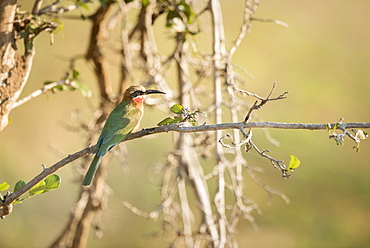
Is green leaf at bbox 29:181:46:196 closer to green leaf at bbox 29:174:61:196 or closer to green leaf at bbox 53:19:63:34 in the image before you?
green leaf at bbox 29:174:61:196

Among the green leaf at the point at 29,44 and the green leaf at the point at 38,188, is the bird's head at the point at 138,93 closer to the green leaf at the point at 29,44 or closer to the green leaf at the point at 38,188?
the green leaf at the point at 29,44

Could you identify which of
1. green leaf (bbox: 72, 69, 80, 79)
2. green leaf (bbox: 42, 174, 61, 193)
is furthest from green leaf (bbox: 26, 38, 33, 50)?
green leaf (bbox: 42, 174, 61, 193)

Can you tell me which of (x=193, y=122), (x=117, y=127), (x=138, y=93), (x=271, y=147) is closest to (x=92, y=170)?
(x=117, y=127)

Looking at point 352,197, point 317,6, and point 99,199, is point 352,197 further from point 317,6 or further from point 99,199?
point 99,199

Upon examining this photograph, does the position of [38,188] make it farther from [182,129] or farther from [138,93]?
[138,93]

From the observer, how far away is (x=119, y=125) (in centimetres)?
145

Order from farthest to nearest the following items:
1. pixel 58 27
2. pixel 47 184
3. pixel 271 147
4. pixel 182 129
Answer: pixel 271 147 < pixel 58 27 < pixel 47 184 < pixel 182 129

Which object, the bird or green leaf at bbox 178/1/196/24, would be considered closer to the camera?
the bird

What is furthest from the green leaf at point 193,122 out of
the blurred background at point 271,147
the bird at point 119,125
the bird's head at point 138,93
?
Answer: the blurred background at point 271,147

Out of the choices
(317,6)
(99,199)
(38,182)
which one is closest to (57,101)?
(99,199)

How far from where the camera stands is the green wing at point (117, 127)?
140 cm

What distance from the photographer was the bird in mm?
1400

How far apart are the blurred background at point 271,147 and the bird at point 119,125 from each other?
5.44ft

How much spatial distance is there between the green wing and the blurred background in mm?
1717
